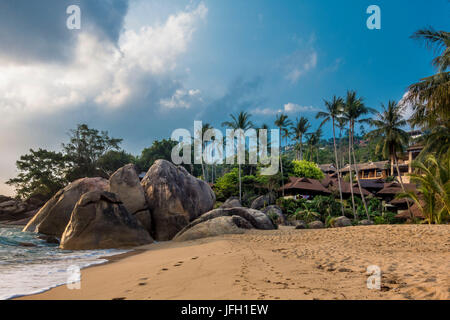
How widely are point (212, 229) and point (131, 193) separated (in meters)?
4.32

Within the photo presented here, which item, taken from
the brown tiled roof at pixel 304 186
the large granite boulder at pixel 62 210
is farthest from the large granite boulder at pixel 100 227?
the brown tiled roof at pixel 304 186

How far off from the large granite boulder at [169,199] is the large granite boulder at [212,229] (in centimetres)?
123

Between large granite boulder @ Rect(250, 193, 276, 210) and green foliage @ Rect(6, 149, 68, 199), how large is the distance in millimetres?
24282

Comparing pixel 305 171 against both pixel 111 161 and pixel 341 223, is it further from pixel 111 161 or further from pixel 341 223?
pixel 111 161

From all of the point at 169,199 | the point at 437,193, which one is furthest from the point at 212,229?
the point at 437,193

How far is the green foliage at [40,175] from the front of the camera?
3228 centimetres

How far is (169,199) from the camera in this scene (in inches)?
471

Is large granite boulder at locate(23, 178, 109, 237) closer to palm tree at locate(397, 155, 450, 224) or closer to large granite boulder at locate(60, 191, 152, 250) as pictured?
large granite boulder at locate(60, 191, 152, 250)

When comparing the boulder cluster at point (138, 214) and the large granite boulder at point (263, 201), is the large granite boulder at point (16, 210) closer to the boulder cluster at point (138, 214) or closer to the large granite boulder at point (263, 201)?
the boulder cluster at point (138, 214)

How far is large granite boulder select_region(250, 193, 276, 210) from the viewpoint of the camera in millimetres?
29891

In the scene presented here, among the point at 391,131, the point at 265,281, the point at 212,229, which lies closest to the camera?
the point at 265,281

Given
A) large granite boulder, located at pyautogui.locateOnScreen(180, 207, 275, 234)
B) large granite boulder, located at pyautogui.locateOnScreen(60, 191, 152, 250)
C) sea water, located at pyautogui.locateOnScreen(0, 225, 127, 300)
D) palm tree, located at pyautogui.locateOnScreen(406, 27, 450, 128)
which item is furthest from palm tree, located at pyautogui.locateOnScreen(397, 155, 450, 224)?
sea water, located at pyautogui.locateOnScreen(0, 225, 127, 300)
